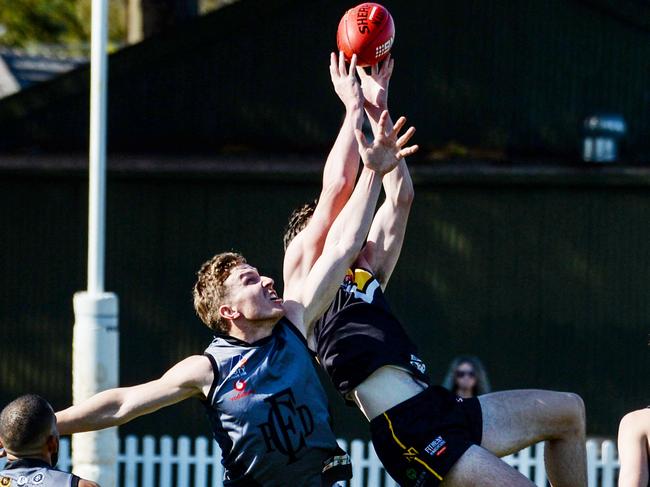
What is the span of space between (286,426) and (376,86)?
1.78 meters

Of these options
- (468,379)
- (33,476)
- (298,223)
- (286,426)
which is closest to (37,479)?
(33,476)

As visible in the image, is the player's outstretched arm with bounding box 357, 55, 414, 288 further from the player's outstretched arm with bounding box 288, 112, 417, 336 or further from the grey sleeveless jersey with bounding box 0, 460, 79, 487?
the grey sleeveless jersey with bounding box 0, 460, 79, 487

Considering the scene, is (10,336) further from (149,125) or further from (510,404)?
(510,404)

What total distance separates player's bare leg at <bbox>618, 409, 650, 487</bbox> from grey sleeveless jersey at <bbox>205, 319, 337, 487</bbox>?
3.66ft

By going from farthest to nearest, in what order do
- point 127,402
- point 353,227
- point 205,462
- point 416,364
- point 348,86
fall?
point 205,462
point 416,364
point 348,86
point 353,227
point 127,402

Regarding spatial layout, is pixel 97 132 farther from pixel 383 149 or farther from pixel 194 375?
pixel 194 375

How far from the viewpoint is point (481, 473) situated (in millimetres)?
5289

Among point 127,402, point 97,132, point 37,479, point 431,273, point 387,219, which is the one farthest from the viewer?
point 431,273

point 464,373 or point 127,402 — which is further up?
point 127,402

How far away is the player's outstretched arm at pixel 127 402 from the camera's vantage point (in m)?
4.74

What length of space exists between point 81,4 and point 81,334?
18657mm

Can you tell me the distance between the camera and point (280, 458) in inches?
189

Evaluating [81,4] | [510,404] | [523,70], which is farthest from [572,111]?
[81,4]

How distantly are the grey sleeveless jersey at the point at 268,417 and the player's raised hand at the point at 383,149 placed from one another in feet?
2.76
